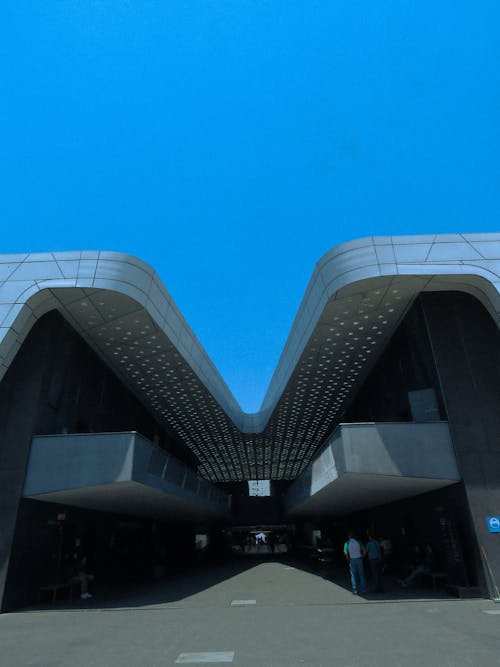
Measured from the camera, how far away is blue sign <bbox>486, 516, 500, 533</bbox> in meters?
10.7

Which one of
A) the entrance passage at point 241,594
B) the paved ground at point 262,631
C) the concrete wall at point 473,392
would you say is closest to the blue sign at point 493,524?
the concrete wall at point 473,392

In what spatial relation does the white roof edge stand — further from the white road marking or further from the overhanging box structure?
the white road marking

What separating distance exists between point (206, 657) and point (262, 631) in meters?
1.95

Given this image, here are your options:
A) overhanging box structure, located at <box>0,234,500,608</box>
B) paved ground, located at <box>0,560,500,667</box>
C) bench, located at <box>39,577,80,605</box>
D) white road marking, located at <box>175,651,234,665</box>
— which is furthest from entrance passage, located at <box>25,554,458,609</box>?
white road marking, located at <box>175,651,234,665</box>

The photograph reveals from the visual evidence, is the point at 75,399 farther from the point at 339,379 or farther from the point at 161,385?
the point at 339,379

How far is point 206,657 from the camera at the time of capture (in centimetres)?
590

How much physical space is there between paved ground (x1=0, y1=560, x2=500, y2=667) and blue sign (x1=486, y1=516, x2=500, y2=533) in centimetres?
163

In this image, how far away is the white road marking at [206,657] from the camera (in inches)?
225

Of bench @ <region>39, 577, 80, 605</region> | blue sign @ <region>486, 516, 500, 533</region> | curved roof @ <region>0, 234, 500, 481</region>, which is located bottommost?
bench @ <region>39, 577, 80, 605</region>

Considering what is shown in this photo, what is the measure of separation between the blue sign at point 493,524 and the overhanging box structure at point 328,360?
0.14 m

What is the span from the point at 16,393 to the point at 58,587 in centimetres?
585

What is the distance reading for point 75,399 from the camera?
51.5 ft

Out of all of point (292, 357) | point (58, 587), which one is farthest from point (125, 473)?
point (292, 357)

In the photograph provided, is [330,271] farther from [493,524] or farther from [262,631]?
[262,631]
